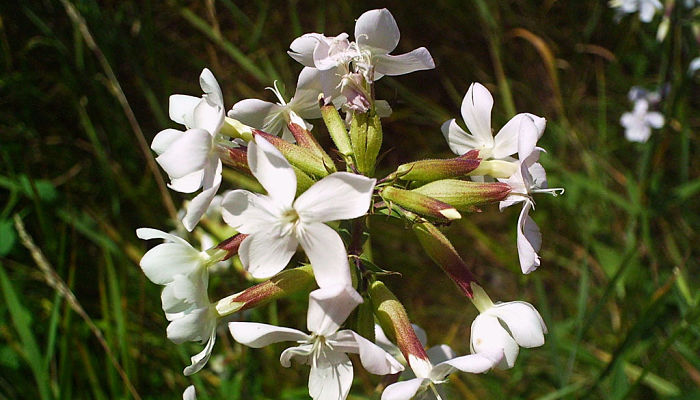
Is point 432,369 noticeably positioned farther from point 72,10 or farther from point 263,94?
point 263,94

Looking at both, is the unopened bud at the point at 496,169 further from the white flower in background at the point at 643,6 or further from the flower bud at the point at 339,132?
the white flower in background at the point at 643,6

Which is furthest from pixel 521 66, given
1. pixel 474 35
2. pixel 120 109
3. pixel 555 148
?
pixel 120 109

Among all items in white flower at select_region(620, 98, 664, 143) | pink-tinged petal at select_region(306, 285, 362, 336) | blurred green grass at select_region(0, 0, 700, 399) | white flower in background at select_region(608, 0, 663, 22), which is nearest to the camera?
pink-tinged petal at select_region(306, 285, 362, 336)

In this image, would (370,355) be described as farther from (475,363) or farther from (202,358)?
(202,358)

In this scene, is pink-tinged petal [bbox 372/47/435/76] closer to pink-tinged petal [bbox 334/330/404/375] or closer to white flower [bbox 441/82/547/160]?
white flower [bbox 441/82/547/160]

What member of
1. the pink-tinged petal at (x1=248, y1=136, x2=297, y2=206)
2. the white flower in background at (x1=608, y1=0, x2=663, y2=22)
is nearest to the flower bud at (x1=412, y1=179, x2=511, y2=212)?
the pink-tinged petal at (x1=248, y1=136, x2=297, y2=206)
